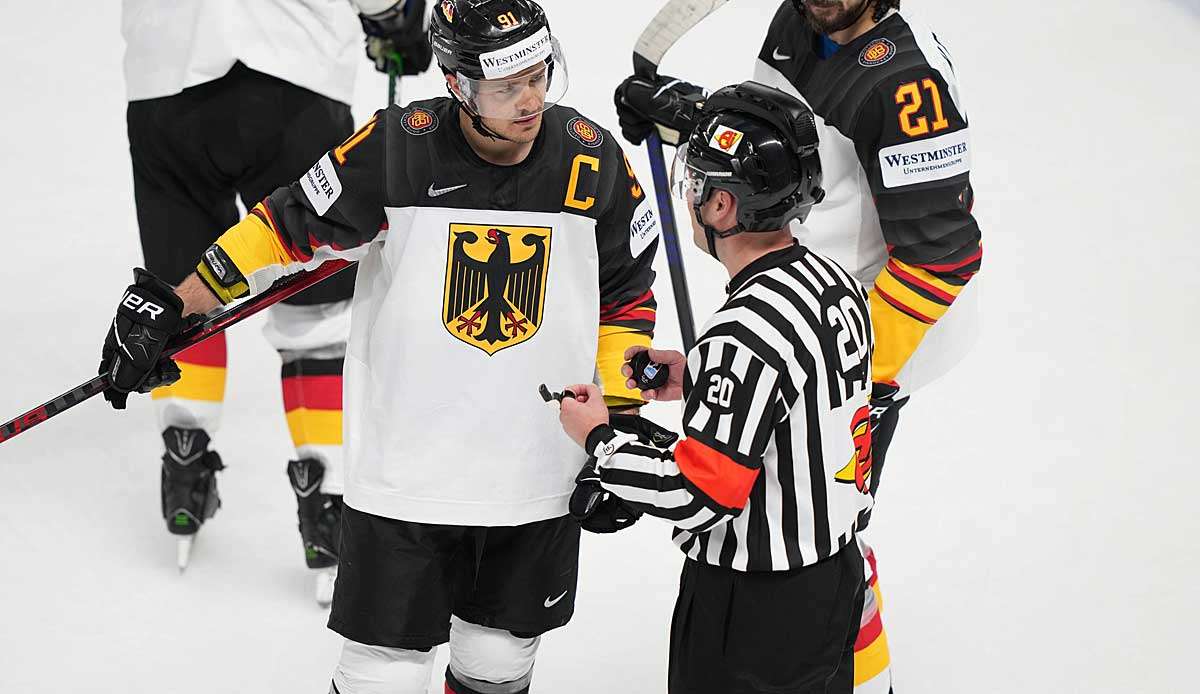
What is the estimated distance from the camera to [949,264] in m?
2.05

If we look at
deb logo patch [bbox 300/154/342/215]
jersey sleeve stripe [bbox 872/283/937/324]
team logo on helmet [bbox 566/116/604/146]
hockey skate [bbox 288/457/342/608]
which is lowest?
hockey skate [bbox 288/457/342/608]

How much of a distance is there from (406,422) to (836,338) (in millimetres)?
651

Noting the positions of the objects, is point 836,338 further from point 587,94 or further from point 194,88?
point 587,94

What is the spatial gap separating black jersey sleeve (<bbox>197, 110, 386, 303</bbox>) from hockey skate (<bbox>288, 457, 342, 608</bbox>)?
1.00 metres

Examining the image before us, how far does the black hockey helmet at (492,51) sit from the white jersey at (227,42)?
1060mm

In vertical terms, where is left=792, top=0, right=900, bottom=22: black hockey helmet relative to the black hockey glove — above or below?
above

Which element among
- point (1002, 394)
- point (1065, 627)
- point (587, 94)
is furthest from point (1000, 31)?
point (1065, 627)

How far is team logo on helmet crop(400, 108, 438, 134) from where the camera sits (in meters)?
1.85

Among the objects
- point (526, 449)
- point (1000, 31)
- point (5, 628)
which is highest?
point (1000, 31)

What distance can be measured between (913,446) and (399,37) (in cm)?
171

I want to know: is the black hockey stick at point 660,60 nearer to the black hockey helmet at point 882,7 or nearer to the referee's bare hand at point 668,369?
the black hockey helmet at point 882,7

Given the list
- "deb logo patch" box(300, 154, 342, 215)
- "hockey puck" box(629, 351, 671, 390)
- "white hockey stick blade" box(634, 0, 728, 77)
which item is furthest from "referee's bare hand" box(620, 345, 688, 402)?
"white hockey stick blade" box(634, 0, 728, 77)

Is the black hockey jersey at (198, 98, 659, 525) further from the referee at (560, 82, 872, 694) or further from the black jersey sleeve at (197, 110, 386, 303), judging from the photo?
the referee at (560, 82, 872, 694)

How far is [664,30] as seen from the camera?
254 cm
